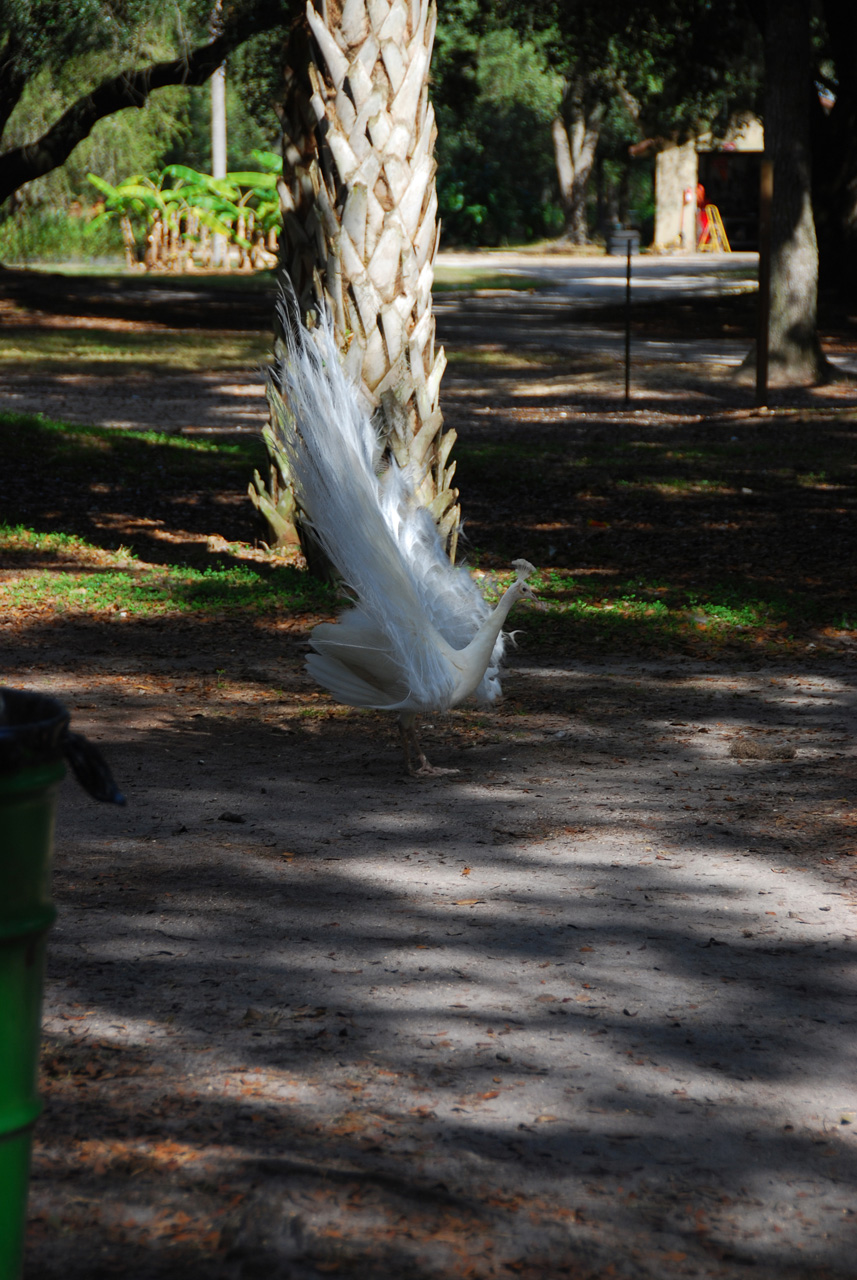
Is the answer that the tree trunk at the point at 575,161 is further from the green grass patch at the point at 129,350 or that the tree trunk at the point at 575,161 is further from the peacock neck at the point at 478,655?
the peacock neck at the point at 478,655

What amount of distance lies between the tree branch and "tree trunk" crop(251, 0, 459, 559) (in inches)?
397

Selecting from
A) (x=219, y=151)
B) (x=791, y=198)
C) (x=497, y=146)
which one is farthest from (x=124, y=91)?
(x=497, y=146)

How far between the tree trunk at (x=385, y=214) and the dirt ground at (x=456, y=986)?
158 centimetres

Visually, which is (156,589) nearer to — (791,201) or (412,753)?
(412,753)

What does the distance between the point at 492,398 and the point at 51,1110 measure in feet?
49.5

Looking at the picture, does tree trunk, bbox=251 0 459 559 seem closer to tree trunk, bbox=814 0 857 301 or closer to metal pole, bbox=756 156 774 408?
metal pole, bbox=756 156 774 408

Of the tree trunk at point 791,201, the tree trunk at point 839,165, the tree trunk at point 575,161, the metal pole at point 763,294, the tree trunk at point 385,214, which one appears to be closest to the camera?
the tree trunk at point 385,214

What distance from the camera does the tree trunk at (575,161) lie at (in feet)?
169

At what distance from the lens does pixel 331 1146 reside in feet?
9.28

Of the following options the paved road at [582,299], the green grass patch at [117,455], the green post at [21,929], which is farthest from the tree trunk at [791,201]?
the green post at [21,929]

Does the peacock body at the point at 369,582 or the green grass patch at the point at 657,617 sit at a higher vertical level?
the peacock body at the point at 369,582

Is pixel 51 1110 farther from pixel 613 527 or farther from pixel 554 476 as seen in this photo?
pixel 554 476

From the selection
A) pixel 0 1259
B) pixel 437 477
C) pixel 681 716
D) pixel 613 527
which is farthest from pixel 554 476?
pixel 0 1259

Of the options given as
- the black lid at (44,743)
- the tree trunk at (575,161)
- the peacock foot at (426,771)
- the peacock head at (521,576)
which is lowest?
the peacock foot at (426,771)
